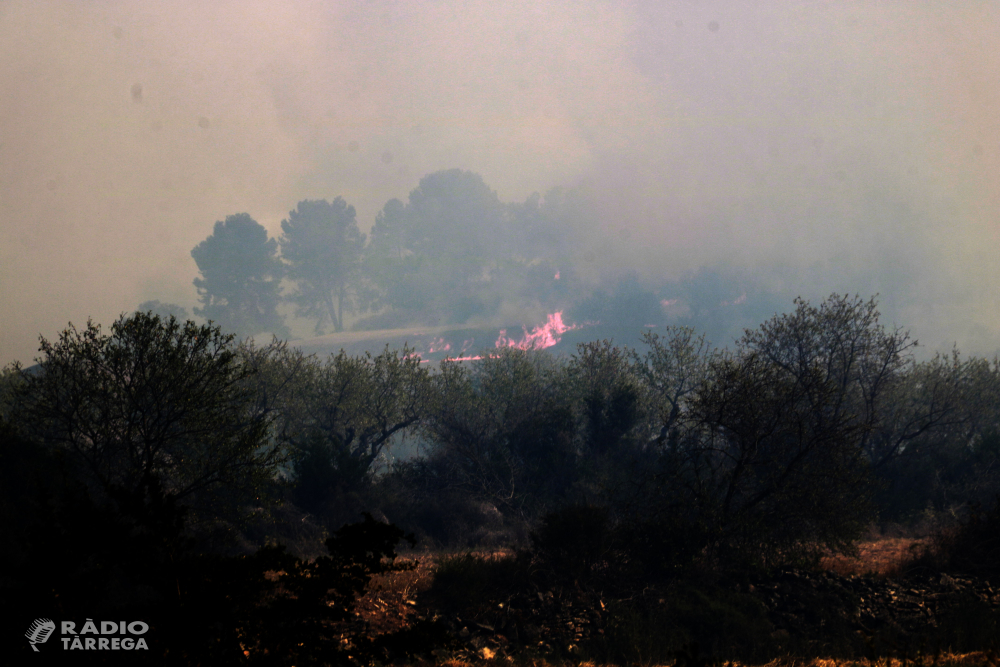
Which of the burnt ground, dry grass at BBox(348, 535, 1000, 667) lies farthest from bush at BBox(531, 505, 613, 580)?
dry grass at BBox(348, 535, 1000, 667)

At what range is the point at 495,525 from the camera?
101ft

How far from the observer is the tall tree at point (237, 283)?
18500cm

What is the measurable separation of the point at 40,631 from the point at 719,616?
14962 mm

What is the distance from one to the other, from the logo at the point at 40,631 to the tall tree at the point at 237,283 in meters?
198

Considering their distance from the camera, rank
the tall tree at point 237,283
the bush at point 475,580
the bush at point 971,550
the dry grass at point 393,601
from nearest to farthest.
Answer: the dry grass at point 393,601 → the bush at point 475,580 → the bush at point 971,550 → the tall tree at point 237,283

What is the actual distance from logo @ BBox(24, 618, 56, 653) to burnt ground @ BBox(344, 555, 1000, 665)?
332 inches

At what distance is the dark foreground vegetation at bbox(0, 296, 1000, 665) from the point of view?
4.90 meters

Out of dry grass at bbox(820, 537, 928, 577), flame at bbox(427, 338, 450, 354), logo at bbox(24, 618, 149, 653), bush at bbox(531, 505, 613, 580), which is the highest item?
flame at bbox(427, 338, 450, 354)

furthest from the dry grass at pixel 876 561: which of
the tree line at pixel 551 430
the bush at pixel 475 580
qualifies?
the bush at pixel 475 580

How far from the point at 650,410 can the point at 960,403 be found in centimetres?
2106

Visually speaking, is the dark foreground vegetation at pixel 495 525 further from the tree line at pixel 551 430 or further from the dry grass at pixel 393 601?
the dry grass at pixel 393 601

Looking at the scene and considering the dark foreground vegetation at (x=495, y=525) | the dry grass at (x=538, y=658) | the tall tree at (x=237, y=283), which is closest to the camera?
the dark foreground vegetation at (x=495, y=525)

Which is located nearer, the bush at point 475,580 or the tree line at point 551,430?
the bush at point 475,580

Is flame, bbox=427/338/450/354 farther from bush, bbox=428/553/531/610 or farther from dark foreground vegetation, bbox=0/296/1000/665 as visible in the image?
bush, bbox=428/553/531/610
